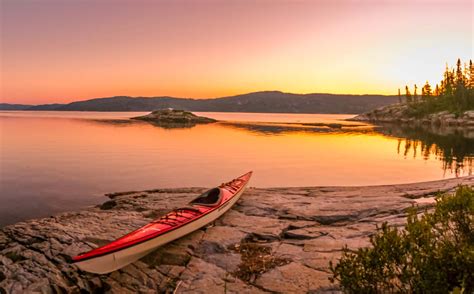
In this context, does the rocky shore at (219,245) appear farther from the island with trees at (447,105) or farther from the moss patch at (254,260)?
the island with trees at (447,105)

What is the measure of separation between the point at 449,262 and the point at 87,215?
15587 millimetres

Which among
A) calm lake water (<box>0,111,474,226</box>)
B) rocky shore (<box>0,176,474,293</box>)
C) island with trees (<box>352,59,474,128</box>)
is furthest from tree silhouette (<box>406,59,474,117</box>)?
rocky shore (<box>0,176,474,293</box>)

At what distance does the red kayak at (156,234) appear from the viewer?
990 cm

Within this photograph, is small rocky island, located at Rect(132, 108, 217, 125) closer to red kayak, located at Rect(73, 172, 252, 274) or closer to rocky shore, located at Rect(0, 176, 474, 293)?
rocky shore, located at Rect(0, 176, 474, 293)

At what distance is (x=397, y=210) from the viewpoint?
51.4 feet

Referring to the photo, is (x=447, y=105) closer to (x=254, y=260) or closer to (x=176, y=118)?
(x=176, y=118)

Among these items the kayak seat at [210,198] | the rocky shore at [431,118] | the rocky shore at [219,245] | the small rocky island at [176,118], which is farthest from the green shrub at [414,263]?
the small rocky island at [176,118]

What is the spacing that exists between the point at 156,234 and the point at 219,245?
252cm

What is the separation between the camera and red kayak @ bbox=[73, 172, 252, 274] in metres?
9.90

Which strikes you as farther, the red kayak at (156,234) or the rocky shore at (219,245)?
the rocky shore at (219,245)

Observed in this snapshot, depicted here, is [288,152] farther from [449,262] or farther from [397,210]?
[449,262]

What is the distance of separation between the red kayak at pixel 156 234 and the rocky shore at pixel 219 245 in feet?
1.31

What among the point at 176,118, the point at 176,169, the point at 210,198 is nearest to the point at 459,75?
the point at 176,118

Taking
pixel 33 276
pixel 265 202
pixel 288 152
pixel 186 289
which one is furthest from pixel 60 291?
pixel 288 152
